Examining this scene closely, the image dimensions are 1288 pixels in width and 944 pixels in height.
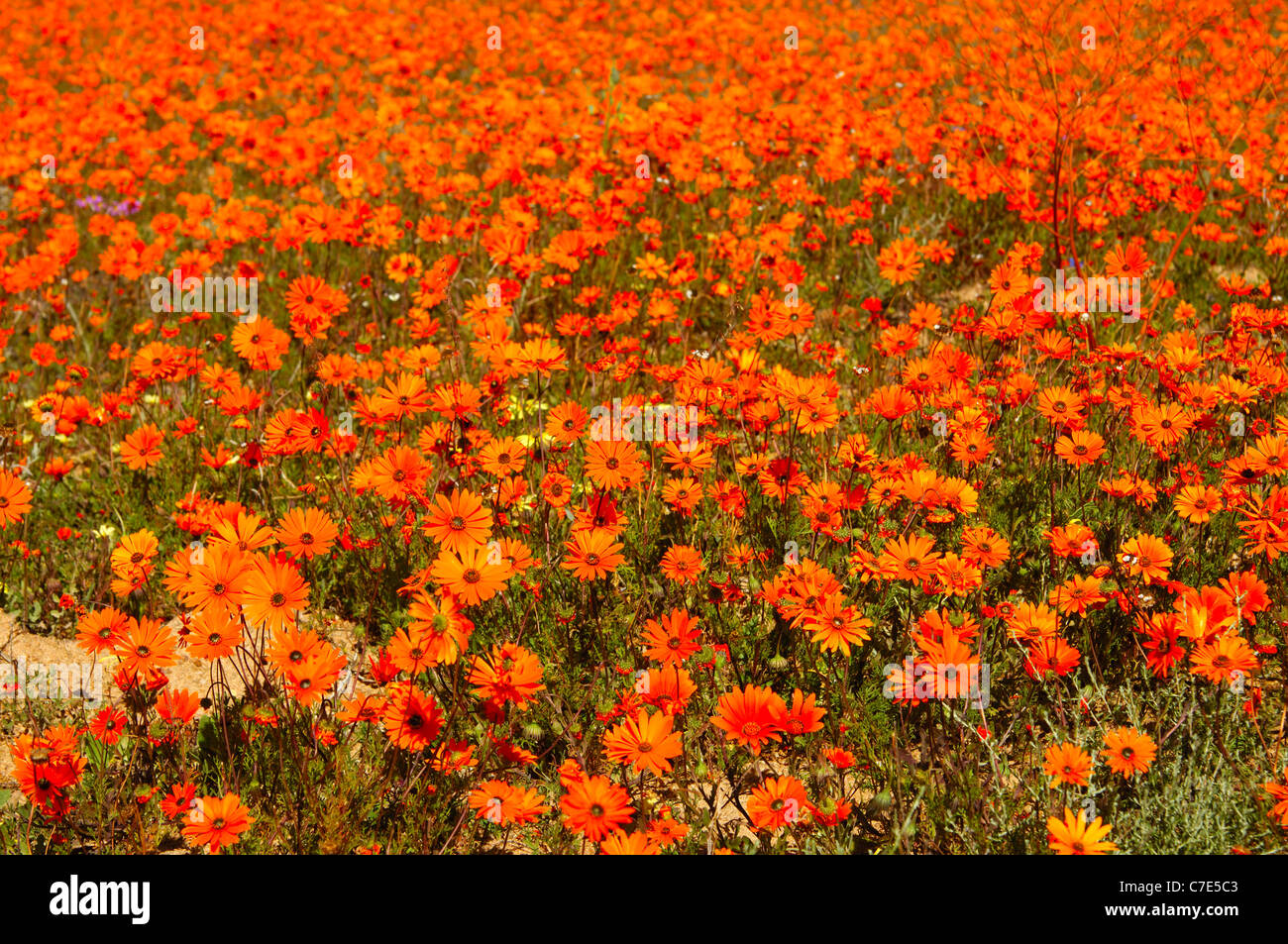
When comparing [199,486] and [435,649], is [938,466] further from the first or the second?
[199,486]

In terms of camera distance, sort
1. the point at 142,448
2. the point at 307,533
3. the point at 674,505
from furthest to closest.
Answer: the point at 142,448
the point at 674,505
the point at 307,533

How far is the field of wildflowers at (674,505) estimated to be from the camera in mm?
2342

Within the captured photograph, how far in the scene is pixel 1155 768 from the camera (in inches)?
96.0

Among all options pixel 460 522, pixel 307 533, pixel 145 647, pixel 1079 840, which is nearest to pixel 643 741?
pixel 460 522

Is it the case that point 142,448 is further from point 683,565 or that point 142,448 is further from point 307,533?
point 683,565

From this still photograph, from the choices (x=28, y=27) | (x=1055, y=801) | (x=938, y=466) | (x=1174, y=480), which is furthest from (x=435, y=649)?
(x=28, y=27)

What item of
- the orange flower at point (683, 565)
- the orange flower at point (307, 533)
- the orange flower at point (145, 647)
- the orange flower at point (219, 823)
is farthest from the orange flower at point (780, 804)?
the orange flower at point (145, 647)

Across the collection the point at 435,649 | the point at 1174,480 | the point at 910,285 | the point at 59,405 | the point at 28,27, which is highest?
the point at 28,27

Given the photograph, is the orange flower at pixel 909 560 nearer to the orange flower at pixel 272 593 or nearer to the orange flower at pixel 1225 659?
the orange flower at pixel 1225 659

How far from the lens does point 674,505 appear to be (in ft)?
10.8

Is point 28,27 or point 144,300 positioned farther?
point 28,27

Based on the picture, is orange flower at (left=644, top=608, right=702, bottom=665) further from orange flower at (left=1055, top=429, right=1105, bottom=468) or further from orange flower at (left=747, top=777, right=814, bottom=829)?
orange flower at (left=1055, top=429, right=1105, bottom=468)
